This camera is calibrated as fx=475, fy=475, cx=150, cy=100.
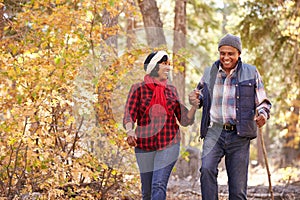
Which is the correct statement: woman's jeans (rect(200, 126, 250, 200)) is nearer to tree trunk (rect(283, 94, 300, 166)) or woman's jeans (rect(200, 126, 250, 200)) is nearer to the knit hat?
the knit hat

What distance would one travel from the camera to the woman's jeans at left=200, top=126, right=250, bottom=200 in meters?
4.64

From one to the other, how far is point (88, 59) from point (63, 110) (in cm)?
80

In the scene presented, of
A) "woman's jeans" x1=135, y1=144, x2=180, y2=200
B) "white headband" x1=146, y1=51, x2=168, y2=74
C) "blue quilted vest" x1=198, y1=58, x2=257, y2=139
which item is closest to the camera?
"blue quilted vest" x1=198, y1=58, x2=257, y2=139

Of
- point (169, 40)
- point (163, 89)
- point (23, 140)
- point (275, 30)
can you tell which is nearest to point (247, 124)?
point (163, 89)

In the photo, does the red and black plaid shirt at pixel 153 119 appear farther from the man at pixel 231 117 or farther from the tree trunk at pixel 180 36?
the tree trunk at pixel 180 36

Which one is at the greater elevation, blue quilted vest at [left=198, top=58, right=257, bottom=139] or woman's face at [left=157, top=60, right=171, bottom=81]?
woman's face at [left=157, top=60, right=171, bottom=81]

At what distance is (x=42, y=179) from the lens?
5812 mm

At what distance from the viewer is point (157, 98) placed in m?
4.89

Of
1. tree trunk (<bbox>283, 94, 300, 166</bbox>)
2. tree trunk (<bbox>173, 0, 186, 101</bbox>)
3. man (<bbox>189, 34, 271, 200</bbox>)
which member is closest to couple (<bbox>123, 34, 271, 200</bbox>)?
man (<bbox>189, 34, 271, 200</bbox>)

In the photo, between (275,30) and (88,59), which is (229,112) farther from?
(275,30)

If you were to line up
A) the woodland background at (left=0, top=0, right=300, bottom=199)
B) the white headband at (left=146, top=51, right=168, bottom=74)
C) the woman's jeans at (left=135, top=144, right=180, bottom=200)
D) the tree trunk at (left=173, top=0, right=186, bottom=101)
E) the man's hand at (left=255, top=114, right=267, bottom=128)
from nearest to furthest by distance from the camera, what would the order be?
1. the man's hand at (left=255, top=114, right=267, bottom=128)
2. the woman's jeans at (left=135, top=144, right=180, bottom=200)
3. the white headband at (left=146, top=51, right=168, bottom=74)
4. the woodland background at (left=0, top=0, right=300, bottom=199)
5. the tree trunk at (left=173, top=0, right=186, bottom=101)

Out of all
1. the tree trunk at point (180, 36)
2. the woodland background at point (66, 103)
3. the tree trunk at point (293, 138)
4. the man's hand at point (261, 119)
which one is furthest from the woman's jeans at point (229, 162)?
the tree trunk at point (180, 36)

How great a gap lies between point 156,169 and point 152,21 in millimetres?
6455

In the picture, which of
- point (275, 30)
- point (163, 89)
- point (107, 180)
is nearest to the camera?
point (163, 89)
